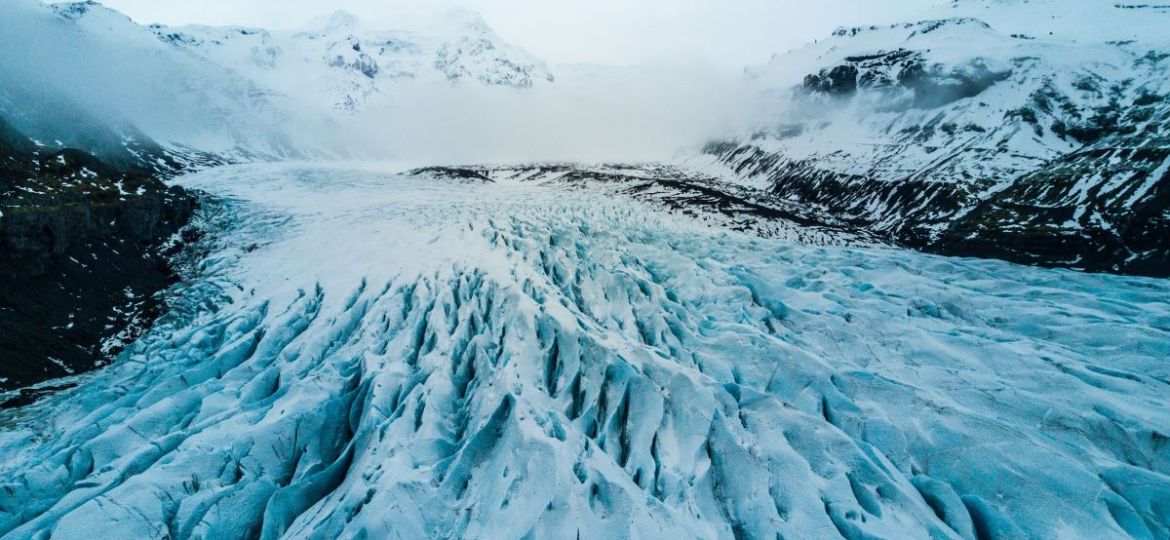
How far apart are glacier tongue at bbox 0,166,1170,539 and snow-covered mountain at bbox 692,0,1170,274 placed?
932 inches

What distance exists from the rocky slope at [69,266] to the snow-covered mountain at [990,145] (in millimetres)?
46814

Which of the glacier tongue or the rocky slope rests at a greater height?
the rocky slope

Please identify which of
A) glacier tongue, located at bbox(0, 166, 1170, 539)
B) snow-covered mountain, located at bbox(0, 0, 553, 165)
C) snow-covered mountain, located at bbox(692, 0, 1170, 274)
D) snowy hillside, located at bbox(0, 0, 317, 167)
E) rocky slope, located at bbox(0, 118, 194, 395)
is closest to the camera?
glacier tongue, located at bbox(0, 166, 1170, 539)

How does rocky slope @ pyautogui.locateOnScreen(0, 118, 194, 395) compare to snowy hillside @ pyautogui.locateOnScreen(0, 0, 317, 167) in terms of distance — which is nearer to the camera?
rocky slope @ pyautogui.locateOnScreen(0, 118, 194, 395)

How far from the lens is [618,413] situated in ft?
31.0

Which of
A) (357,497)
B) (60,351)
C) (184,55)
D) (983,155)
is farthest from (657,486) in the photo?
(184,55)

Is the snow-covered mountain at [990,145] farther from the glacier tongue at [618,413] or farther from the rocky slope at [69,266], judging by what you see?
the rocky slope at [69,266]

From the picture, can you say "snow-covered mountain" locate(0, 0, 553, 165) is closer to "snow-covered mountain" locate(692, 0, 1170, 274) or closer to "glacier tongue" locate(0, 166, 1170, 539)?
"glacier tongue" locate(0, 166, 1170, 539)

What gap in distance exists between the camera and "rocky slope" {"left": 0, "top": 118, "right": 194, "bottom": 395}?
12.8 metres

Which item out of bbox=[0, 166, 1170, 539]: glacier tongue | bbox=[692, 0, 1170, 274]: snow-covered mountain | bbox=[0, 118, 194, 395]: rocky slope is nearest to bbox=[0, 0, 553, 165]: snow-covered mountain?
bbox=[0, 118, 194, 395]: rocky slope

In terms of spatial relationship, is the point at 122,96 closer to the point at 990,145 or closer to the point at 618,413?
the point at 618,413

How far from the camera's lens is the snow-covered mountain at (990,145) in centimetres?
3294

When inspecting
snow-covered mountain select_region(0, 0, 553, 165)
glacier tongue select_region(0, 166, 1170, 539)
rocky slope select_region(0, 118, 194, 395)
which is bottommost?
glacier tongue select_region(0, 166, 1170, 539)

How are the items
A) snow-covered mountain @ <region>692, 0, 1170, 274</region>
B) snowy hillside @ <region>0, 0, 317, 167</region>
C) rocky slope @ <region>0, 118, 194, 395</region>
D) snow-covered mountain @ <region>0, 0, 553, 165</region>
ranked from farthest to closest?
snow-covered mountain @ <region>0, 0, 553, 165</region> < snowy hillside @ <region>0, 0, 317, 167</region> < snow-covered mountain @ <region>692, 0, 1170, 274</region> < rocky slope @ <region>0, 118, 194, 395</region>
